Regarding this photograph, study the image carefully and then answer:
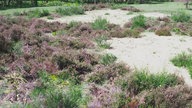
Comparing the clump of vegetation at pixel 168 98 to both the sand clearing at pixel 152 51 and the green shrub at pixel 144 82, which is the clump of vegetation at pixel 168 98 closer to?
the green shrub at pixel 144 82

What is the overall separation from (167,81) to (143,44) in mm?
8039

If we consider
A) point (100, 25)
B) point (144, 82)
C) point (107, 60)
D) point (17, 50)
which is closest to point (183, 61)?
point (107, 60)

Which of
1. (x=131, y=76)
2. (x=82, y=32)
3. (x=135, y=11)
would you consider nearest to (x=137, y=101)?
(x=131, y=76)

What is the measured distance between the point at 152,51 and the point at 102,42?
2.54 m

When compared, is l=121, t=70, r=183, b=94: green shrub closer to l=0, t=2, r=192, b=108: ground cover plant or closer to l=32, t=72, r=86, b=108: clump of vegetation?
l=0, t=2, r=192, b=108: ground cover plant

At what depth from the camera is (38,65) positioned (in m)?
10.9

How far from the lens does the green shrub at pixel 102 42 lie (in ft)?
51.4

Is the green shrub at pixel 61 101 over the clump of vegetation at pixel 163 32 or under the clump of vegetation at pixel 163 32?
over

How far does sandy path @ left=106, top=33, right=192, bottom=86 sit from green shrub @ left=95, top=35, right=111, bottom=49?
28 centimetres

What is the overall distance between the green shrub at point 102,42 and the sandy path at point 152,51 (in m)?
0.28

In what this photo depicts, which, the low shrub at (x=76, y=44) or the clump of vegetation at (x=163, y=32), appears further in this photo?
the clump of vegetation at (x=163, y=32)

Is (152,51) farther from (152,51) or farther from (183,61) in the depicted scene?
(183,61)

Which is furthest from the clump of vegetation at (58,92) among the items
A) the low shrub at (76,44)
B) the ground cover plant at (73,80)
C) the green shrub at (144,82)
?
the low shrub at (76,44)

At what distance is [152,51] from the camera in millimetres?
15156
